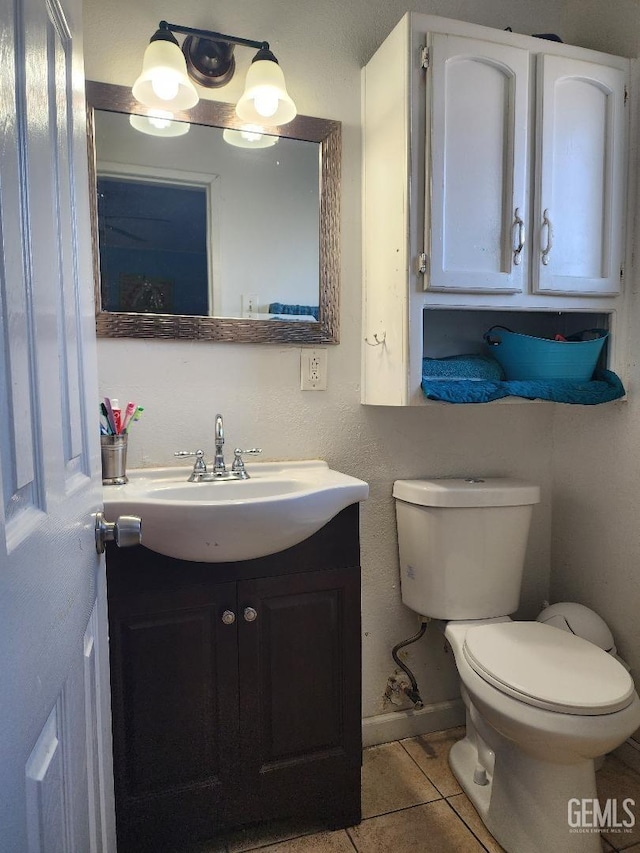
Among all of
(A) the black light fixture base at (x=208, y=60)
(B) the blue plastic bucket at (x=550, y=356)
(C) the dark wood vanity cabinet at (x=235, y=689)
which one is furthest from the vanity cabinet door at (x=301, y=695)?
(A) the black light fixture base at (x=208, y=60)

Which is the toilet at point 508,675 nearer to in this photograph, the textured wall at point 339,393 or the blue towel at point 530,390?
the textured wall at point 339,393

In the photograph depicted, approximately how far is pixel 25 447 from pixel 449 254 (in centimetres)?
120

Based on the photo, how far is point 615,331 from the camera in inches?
63.0

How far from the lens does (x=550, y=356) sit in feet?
5.09

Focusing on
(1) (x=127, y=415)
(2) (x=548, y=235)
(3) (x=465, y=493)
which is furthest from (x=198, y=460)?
(2) (x=548, y=235)

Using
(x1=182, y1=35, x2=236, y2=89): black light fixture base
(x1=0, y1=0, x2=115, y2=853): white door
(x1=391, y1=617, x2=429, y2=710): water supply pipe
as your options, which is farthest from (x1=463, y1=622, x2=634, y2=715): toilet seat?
(x1=182, y1=35, x2=236, y2=89): black light fixture base

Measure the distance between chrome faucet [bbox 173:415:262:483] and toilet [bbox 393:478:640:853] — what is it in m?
0.50

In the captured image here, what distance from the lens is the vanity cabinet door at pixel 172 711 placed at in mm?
1202

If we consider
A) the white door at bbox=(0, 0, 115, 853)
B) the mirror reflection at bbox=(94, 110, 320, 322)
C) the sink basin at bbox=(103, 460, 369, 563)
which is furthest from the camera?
the mirror reflection at bbox=(94, 110, 320, 322)

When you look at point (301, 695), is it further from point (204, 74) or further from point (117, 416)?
point (204, 74)

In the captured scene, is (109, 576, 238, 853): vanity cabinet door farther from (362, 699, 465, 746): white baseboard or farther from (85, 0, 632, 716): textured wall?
(362, 699, 465, 746): white baseboard

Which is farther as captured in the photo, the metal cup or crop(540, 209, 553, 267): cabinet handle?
crop(540, 209, 553, 267): cabinet handle

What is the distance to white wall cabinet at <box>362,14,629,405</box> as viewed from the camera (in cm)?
137

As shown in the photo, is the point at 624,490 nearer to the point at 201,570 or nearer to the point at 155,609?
the point at 201,570
